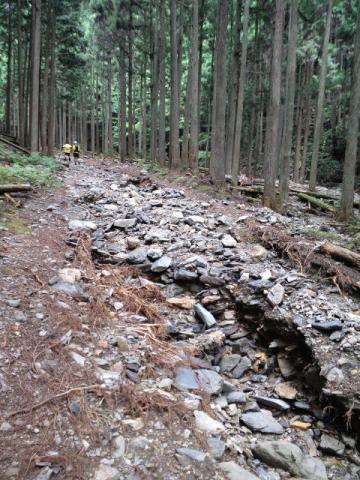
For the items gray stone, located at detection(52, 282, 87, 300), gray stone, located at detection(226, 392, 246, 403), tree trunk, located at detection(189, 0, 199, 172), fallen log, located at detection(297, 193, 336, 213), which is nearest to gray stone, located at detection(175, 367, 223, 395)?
gray stone, located at detection(226, 392, 246, 403)

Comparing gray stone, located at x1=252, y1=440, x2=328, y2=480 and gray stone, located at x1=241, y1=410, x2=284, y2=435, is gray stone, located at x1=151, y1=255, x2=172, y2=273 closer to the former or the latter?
gray stone, located at x1=241, y1=410, x2=284, y2=435

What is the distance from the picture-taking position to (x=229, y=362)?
184 inches

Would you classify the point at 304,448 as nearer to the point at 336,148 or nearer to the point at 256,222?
the point at 256,222

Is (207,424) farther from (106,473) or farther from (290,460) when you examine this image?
(106,473)

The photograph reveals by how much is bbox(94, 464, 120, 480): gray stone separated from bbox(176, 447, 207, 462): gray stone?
0.53m

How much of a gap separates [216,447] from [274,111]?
32.2 feet

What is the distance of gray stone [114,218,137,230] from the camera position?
8.09 m

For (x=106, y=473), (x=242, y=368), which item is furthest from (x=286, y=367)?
Result: (x=106, y=473)

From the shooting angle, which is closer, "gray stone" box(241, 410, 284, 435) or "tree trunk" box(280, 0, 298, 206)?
"gray stone" box(241, 410, 284, 435)

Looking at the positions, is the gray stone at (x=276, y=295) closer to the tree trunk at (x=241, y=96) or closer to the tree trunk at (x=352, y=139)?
the tree trunk at (x=352, y=139)

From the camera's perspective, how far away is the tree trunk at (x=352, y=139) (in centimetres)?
1031

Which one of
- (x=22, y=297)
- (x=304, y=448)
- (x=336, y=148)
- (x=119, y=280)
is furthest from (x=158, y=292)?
(x=336, y=148)

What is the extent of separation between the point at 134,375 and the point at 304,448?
1.74 m

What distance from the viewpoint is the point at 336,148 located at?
2742 cm
